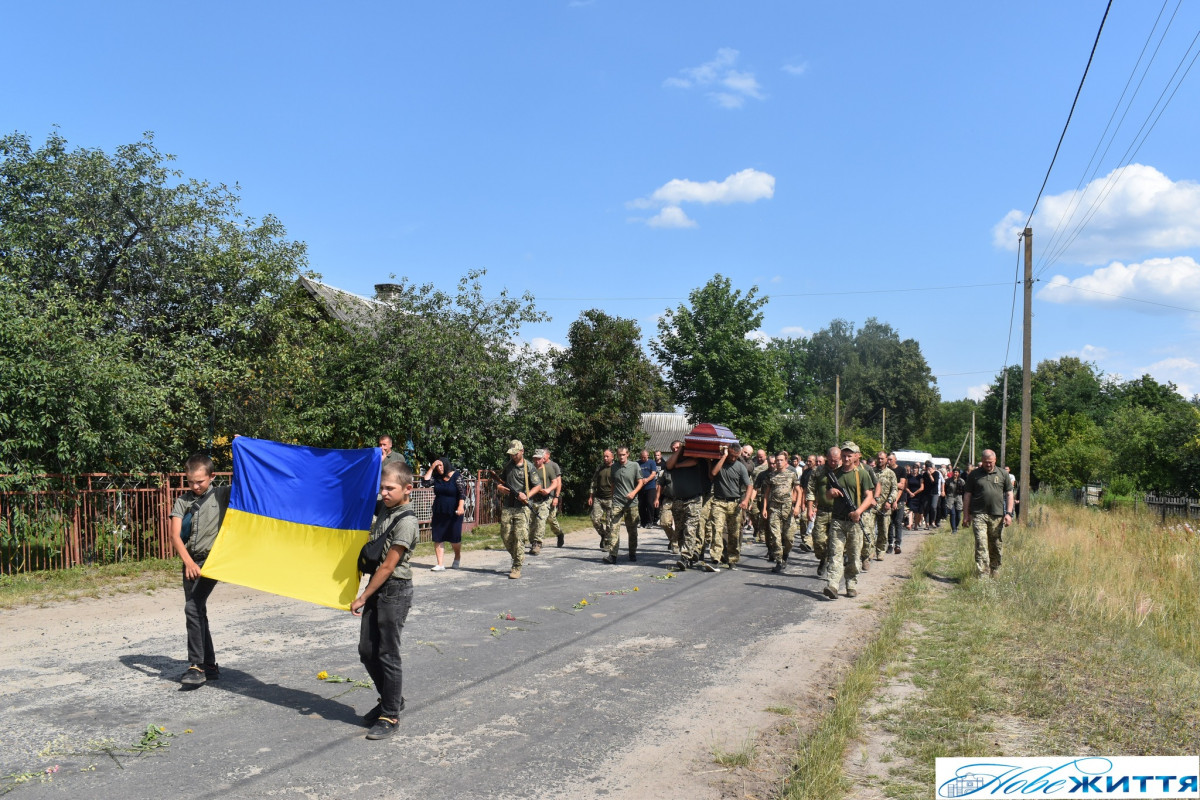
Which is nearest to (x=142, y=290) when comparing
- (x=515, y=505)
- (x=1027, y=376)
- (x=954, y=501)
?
(x=515, y=505)

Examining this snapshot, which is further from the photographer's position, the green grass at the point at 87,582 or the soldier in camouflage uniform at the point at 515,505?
the soldier in camouflage uniform at the point at 515,505

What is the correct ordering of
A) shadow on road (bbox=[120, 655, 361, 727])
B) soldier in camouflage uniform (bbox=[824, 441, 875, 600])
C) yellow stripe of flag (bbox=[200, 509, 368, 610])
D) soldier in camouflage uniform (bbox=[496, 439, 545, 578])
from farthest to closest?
soldier in camouflage uniform (bbox=[496, 439, 545, 578]), soldier in camouflage uniform (bbox=[824, 441, 875, 600]), yellow stripe of flag (bbox=[200, 509, 368, 610]), shadow on road (bbox=[120, 655, 361, 727])

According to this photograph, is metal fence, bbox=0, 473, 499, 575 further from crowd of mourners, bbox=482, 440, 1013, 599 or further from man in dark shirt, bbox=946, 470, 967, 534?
man in dark shirt, bbox=946, 470, 967, 534

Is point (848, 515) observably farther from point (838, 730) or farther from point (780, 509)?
point (838, 730)

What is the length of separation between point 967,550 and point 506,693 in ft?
41.6

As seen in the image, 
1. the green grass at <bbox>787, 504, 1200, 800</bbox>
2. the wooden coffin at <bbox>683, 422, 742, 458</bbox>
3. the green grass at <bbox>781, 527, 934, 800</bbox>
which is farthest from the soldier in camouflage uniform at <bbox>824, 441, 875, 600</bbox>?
the wooden coffin at <bbox>683, 422, 742, 458</bbox>

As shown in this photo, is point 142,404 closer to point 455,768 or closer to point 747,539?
point 455,768

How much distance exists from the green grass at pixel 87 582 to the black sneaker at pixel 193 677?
4.66 metres

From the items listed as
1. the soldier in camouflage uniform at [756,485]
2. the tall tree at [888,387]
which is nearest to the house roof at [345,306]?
the soldier in camouflage uniform at [756,485]

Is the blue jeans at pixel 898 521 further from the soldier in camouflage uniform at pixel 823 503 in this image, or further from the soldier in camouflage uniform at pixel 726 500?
the soldier in camouflage uniform at pixel 726 500

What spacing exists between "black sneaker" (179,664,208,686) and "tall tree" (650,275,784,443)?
42730mm

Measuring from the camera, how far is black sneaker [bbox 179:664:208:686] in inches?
243

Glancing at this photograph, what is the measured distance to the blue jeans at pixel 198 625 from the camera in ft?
20.7

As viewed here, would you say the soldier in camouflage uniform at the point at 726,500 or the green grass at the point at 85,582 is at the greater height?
the soldier in camouflage uniform at the point at 726,500
